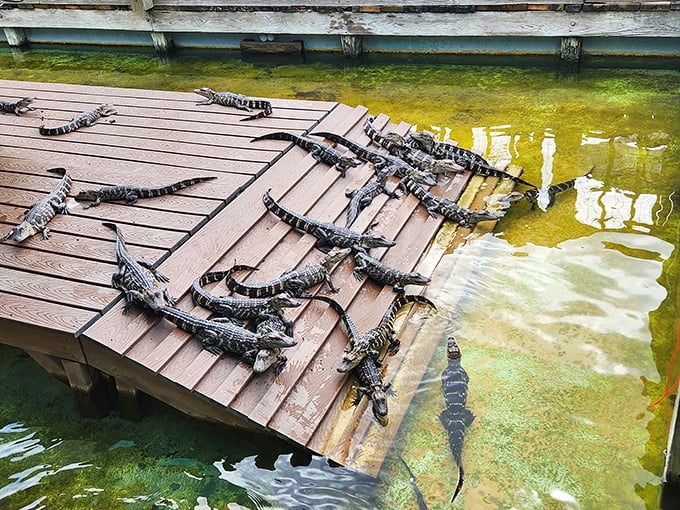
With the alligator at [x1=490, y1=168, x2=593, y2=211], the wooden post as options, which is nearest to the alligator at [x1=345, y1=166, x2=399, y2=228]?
the alligator at [x1=490, y1=168, x2=593, y2=211]

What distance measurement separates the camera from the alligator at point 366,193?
17.7 feet

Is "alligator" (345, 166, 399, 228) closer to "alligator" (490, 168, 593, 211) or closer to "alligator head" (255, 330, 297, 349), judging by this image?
"alligator" (490, 168, 593, 211)

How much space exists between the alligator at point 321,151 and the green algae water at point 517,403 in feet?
4.57

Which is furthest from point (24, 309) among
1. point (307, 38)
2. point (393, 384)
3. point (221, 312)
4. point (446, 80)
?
point (307, 38)

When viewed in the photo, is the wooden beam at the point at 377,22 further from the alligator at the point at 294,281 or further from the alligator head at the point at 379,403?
the alligator head at the point at 379,403

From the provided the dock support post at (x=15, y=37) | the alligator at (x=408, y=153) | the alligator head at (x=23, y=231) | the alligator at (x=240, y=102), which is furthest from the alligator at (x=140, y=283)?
the dock support post at (x=15, y=37)

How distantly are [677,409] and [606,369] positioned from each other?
1007mm

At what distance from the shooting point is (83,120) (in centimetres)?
652

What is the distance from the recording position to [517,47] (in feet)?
30.2

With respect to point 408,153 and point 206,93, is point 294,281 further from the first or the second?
point 206,93

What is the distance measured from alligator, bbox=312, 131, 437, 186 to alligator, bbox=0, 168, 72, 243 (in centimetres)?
251

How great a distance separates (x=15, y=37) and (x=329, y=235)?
9.84 metres

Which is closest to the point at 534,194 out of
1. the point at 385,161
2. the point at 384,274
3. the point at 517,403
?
the point at 385,161

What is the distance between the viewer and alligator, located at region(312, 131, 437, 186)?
6020mm
